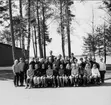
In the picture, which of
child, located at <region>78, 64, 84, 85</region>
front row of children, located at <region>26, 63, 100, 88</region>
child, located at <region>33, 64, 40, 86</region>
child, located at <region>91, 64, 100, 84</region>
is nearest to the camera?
child, located at <region>33, 64, 40, 86</region>

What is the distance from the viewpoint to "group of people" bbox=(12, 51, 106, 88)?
43.8ft

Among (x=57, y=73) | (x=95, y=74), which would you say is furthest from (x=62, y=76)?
(x=95, y=74)

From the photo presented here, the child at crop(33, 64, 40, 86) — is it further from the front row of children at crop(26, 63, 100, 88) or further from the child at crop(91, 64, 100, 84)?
the child at crop(91, 64, 100, 84)

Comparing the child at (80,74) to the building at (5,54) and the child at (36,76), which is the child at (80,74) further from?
the building at (5,54)

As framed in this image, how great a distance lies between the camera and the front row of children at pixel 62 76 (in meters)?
13.3

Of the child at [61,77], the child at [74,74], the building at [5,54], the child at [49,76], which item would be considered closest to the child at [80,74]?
the child at [74,74]

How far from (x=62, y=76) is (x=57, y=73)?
41cm

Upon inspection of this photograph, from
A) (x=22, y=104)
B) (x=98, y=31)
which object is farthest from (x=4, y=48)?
(x=22, y=104)

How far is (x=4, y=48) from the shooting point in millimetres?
38500

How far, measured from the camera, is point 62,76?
1349cm

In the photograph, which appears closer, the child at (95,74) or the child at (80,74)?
the child at (80,74)

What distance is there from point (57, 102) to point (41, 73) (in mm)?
5161

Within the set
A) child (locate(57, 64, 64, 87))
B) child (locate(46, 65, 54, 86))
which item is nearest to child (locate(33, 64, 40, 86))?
child (locate(46, 65, 54, 86))

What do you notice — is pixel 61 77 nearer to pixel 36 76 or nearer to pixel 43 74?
pixel 43 74
